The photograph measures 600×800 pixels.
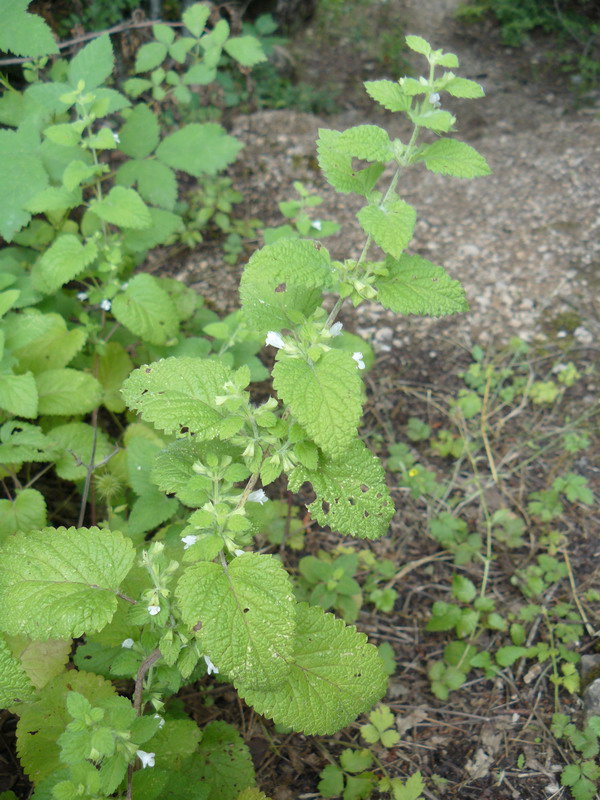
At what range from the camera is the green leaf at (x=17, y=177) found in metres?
2.37

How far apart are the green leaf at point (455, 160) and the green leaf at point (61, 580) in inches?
49.8

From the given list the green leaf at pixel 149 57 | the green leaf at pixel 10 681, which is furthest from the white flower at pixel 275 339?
the green leaf at pixel 149 57

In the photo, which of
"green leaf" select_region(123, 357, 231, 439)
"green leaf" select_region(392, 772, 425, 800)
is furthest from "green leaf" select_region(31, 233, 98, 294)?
"green leaf" select_region(392, 772, 425, 800)

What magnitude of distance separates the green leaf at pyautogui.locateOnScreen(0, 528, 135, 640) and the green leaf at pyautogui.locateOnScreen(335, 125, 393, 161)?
1.16 metres

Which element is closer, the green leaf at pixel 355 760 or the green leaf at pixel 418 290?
the green leaf at pixel 418 290

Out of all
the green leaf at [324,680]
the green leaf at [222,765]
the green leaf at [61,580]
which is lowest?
the green leaf at [222,765]

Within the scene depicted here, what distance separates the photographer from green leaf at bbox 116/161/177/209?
268cm

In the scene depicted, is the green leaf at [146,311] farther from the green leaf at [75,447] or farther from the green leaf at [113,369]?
the green leaf at [75,447]

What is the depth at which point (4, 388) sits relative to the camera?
2.09 m

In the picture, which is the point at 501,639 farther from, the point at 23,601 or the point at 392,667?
the point at 23,601

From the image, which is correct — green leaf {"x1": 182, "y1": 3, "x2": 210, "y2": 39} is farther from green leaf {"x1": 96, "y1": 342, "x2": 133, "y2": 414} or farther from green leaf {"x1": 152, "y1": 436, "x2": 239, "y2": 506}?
green leaf {"x1": 152, "y1": 436, "x2": 239, "y2": 506}

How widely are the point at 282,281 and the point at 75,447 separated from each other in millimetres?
1326

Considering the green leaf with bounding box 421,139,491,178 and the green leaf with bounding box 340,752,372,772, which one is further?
the green leaf with bounding box 340,752,372,772

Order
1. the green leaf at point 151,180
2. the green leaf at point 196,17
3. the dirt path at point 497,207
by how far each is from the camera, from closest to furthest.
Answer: the green leaf at point 151,180
the green leaf at point 196,17
the dirt path at point 497,207
